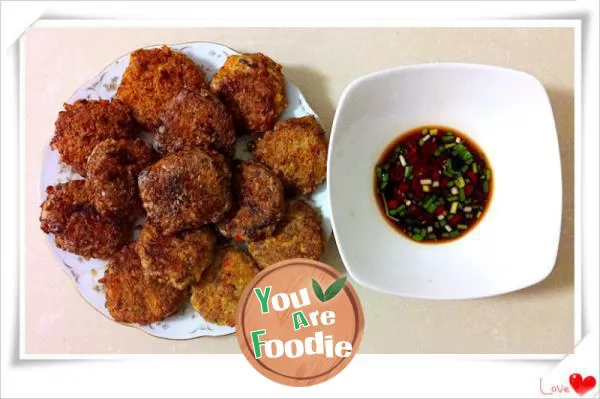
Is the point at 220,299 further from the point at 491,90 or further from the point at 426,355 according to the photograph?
the point at 491,90

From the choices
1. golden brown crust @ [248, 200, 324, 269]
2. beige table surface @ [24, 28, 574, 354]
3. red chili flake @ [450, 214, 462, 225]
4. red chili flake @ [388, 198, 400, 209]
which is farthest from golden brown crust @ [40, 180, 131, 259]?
red chili flake @ [450, 214, 462, 225]

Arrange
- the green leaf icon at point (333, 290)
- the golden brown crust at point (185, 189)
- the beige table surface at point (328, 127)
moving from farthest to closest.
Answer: the beige table surface at point (328, 127), the green leaf icon at point (333, 290), the golden brown crust at point (185, 189)

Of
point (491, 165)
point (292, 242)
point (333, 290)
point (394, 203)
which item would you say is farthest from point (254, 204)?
point (491, 165)

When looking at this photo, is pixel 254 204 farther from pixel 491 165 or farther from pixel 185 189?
pixel 491 165

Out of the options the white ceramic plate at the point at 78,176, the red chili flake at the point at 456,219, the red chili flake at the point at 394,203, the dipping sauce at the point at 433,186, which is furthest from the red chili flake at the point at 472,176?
the white ceramic plate at the point at 78,176

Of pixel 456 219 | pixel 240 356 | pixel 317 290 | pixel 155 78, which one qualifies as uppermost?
pixel 155 78

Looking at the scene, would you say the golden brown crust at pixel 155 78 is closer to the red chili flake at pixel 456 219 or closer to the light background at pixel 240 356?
the light background at pixel 240 356
